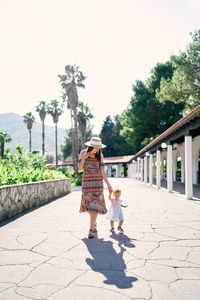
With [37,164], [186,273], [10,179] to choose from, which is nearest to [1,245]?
[186,273]

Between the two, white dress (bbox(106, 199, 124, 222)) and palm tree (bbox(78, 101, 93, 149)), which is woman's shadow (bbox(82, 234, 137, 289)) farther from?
palm tree (bbox(78, 101, 93, 149))

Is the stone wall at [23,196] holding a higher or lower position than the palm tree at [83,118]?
lower

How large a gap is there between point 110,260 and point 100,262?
154 mm

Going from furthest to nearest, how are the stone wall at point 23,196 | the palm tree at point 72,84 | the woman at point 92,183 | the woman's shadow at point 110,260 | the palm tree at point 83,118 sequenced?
1. the palm tree at point 83,118
2. the palm tree at point 72,84
3. the stone wall at point 23,196
4. the woman at point 92,183
5. the woman's shadow at point 110,260

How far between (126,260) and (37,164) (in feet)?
47.9

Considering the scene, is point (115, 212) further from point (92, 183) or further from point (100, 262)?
point (100, 262)

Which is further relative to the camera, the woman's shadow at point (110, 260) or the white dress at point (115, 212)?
the white dress at point (115, 212)

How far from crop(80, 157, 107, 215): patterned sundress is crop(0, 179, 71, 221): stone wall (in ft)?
8.91

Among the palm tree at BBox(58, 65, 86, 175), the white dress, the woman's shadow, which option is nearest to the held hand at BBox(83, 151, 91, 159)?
the white dress

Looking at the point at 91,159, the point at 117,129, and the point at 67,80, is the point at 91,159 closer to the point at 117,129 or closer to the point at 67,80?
the point at 67,80

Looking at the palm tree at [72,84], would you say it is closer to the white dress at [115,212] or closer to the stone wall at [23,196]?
the stone wall at [23,196]

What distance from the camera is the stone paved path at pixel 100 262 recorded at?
2.82 m

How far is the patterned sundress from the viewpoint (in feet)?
16.7

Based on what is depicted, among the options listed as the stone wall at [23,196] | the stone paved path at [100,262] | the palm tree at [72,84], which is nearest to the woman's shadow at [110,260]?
the stone paved path at [100,262]
